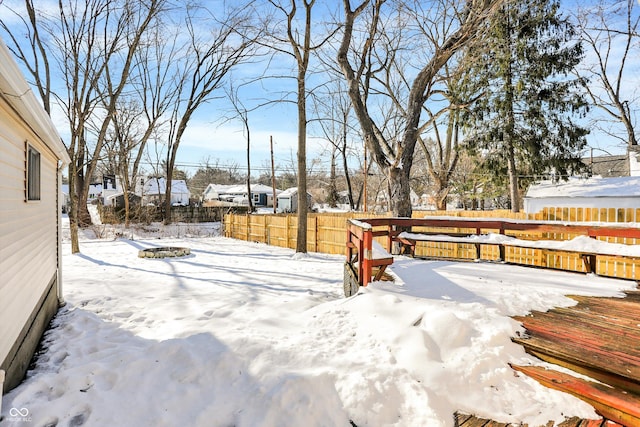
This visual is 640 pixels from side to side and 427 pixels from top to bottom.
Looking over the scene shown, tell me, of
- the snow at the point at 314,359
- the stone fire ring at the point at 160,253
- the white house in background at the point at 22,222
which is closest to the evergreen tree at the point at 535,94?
the snow at the point at 314,359

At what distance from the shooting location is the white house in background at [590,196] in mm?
10391

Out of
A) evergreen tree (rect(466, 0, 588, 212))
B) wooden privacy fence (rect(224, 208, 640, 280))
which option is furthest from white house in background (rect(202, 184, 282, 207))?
evergreen tree (rect(466, 0, 588, 212))

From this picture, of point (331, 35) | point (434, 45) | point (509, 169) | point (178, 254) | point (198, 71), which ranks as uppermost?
point (198, 71)

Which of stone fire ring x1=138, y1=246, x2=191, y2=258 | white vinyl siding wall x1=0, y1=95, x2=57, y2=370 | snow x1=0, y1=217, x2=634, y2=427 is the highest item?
white vinyl siding wall x1=0, y1=95, x2=57, y2=370

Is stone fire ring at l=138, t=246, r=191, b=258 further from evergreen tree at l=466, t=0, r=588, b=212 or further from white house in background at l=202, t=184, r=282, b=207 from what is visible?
white house in background at l=202, t=184, r=282, b=207

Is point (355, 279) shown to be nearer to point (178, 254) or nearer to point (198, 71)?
point (178, 254)

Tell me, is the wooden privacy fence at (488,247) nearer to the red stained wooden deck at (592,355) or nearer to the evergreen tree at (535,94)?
the red stained wooden deck at (592,355)

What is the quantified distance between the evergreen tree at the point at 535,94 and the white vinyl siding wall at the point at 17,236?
16096 mm

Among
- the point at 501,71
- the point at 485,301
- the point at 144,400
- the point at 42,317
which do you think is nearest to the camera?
the point at 144,400

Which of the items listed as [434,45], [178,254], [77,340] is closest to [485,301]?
[77,340]

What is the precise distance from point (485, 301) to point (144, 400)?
3.24 m

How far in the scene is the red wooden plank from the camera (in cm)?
213

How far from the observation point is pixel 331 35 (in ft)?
32.2

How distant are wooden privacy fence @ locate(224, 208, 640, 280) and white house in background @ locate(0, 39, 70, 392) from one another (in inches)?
250
